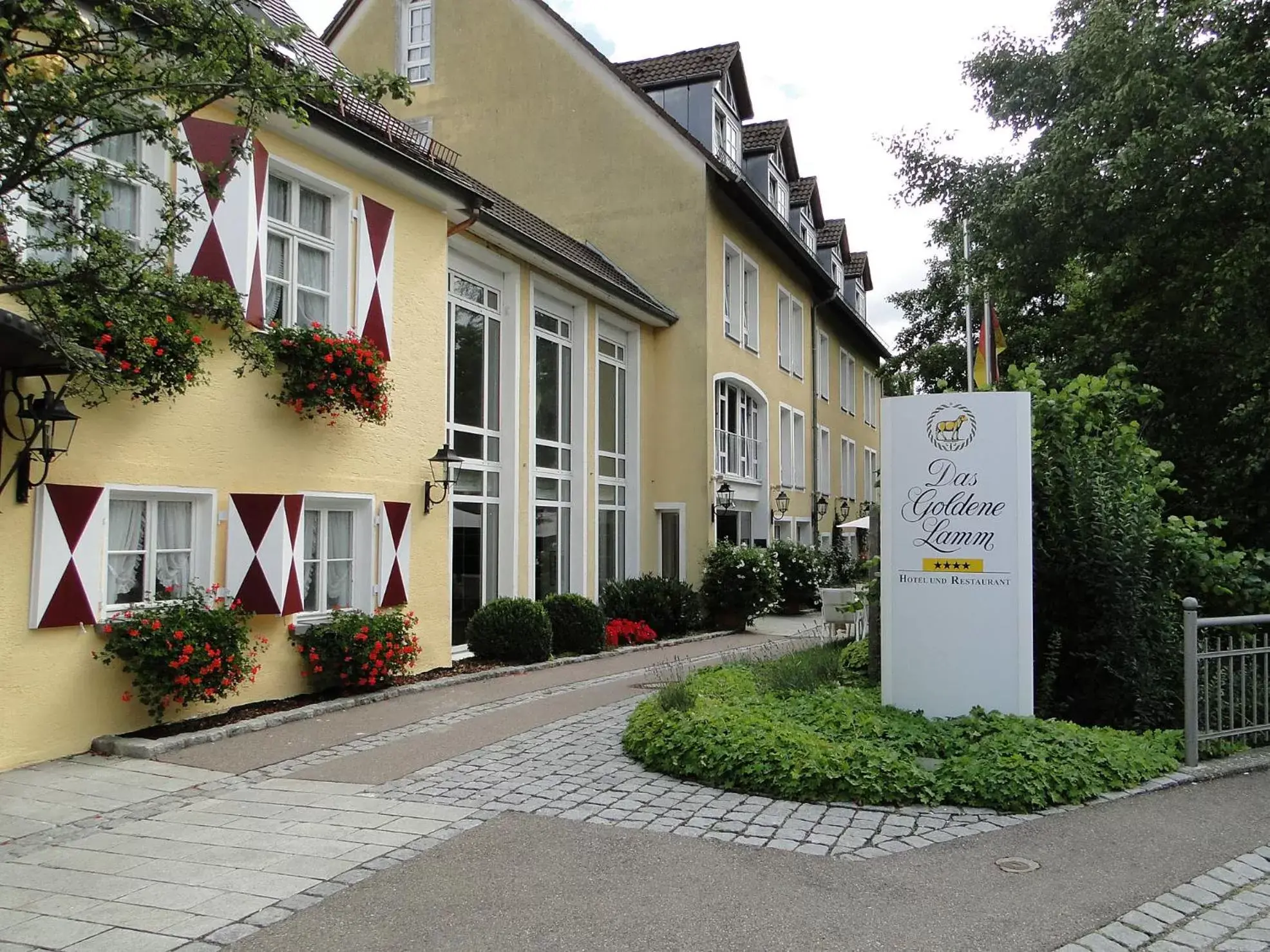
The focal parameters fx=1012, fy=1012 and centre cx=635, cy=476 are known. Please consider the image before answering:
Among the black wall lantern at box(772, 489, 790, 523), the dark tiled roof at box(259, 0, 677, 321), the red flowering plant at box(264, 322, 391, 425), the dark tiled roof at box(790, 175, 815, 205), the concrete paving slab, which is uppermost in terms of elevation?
the dark tiled roof at box(790, 175, 815, 205)

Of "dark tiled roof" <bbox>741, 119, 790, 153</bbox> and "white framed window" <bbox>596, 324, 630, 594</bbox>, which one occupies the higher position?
"dark tiled roof" <bbox>741, 119, 790, 153</bbox>

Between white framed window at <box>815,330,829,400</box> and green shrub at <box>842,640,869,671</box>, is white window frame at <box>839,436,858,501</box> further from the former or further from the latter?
green shrub at <box>842,640,869,671</box>

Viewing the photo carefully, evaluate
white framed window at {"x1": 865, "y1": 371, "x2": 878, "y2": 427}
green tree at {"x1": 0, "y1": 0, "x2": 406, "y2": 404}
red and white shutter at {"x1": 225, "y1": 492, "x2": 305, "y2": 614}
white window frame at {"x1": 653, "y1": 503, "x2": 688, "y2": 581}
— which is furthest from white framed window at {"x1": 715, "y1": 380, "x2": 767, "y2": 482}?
green tree at {"x1": 0, "y1": 0, "x2": 406, "y2": 404}

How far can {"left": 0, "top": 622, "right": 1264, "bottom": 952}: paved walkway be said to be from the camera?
14.8 ft

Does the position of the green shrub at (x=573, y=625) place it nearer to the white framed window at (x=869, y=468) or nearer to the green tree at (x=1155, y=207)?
the green tree at (x=1155, y=207)

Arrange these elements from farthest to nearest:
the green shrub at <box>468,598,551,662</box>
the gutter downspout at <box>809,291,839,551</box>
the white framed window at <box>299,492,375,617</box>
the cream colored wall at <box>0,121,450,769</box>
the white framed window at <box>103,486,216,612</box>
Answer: the gutter downspout at <box>809,291,839,551</box>, the green shrub at <box>468,598,551,662</box>, the white framed window at <box>299,492,375,617</box>, the white framed window at <box>103,486,216,612</box>, the cream colored wall at <box>0,121,450,769</box>

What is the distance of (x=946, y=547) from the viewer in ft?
25.5

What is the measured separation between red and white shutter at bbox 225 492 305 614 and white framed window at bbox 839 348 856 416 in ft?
83.4

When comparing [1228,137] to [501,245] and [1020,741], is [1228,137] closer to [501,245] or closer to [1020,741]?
[1020,741]

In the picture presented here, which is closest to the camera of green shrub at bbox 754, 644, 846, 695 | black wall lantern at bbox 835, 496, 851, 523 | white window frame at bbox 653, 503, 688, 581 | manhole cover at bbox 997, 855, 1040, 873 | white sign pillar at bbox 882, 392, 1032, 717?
manhole cover at bbox 997, 855, 1040, 873

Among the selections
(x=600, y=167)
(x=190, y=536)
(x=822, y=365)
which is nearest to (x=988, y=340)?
(x=600, y=167)

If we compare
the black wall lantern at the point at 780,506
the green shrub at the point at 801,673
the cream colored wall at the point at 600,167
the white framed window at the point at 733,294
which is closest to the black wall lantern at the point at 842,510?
the black wall lantern at the point at 780,506

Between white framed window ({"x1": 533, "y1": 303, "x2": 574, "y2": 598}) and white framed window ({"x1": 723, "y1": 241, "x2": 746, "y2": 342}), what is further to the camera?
white framed window ({"x1": 723, "y1": 241, "x2": 746, "y2": 342})

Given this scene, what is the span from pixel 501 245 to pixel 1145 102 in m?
8.31
